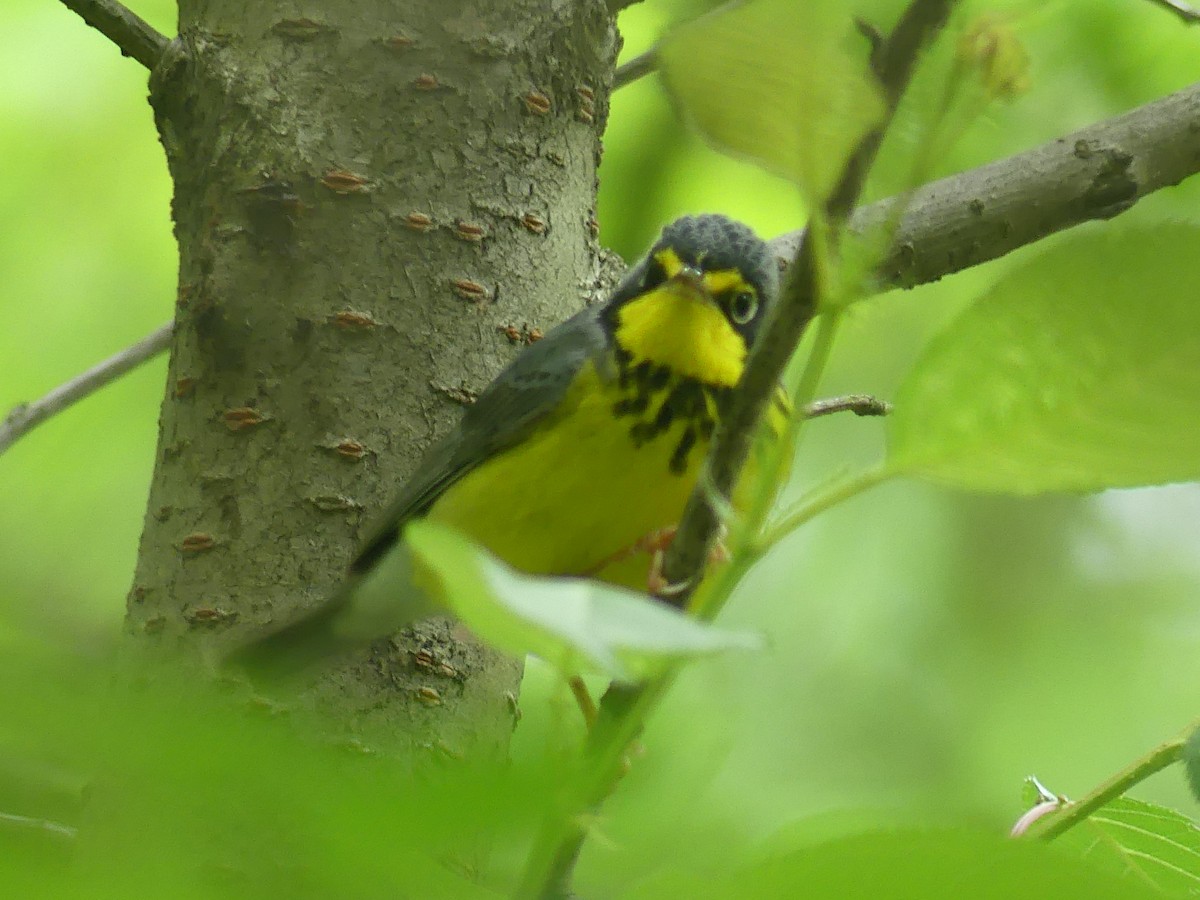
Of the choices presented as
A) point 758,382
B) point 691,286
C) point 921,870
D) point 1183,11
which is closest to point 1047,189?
point 1183,11

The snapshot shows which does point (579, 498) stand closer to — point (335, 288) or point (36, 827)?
point (335, 288)

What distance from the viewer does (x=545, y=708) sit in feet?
1.98

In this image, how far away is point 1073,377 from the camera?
56cm

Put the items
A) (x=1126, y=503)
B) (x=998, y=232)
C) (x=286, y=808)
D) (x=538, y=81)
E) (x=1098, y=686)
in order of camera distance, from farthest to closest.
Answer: (x=1126, y=503), (x=1098, y=686), (x=538, y=81), (x=998, y=232), (x=286, y=808)

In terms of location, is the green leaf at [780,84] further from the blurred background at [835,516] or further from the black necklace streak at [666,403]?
the blurred background at [835,516]

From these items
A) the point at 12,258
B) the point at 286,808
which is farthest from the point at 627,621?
the point at 12,258

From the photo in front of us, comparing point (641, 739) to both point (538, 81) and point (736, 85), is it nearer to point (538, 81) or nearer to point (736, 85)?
point (736, 85)

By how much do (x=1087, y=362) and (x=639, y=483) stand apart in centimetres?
170

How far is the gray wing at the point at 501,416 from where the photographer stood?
80.0 inches

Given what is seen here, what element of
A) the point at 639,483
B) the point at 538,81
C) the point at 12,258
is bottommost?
the point at 12,258

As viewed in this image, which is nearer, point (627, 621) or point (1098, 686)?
point (627, 621)

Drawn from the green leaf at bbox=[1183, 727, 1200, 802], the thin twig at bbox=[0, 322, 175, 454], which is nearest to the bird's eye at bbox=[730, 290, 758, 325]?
the thin twig at bbox=[0, 322, 175, 454]

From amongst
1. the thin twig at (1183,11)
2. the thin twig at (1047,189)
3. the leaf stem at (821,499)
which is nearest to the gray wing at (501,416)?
the thin twig at (1047,189)

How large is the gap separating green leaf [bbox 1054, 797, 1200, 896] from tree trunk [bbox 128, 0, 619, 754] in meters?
0.92
